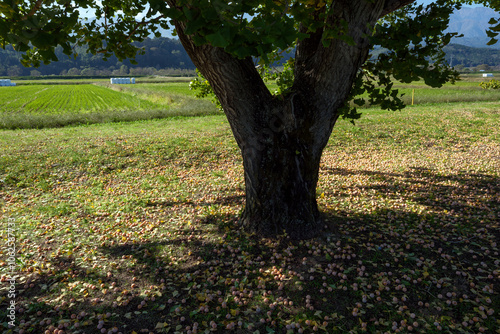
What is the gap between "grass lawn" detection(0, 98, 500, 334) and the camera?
3830mm

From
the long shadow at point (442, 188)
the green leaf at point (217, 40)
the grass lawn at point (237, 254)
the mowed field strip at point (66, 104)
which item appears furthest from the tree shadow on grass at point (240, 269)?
the mowed field strip at point (66, 104)

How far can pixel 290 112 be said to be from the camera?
4664 millimetres

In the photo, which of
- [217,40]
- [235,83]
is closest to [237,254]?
[235,83]

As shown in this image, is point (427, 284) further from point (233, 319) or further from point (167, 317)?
point (167, 317)

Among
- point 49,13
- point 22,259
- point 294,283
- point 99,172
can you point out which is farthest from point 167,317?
point 99,172

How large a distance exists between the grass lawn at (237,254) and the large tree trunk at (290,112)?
60 cm

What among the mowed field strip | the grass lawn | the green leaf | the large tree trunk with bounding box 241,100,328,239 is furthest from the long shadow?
the mowed field strip

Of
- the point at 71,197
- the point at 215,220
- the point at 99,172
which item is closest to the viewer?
the point at 215,220

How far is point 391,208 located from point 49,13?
271 inches

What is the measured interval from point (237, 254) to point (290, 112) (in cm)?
261

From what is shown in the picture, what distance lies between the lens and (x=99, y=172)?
10.2 m

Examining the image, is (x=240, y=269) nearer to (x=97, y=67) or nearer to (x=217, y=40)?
(x=217, y=40)

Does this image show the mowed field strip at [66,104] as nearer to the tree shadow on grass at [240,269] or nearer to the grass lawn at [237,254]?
the grass lawn at [237,254]

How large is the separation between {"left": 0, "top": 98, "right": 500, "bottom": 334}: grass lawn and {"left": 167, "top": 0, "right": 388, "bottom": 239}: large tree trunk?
604 mm
